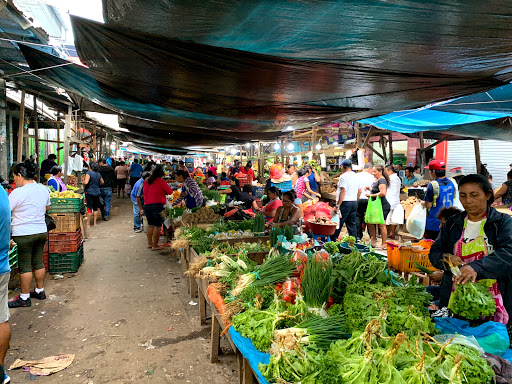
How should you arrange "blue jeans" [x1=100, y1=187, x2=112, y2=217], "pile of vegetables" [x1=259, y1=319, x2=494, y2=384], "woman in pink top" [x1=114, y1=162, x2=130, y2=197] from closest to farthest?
"pile of vegetables" [x1=259, y1=319, x2=494, y2=384] → "blue jeans" [x1=100, y1=187, x2=112, y2=217] → "woman in pink top" [x1=114, y1=162, x2=130, y2=197]

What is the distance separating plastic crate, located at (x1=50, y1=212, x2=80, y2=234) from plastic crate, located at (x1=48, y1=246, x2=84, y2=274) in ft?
1.74

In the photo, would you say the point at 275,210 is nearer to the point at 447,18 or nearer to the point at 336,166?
the point at 447,18

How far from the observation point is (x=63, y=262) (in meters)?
6.88

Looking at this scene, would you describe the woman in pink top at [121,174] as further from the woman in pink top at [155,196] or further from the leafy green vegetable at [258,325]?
the leafy green vegetable at [258,325]

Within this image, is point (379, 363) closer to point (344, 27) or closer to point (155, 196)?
point (344, 27)

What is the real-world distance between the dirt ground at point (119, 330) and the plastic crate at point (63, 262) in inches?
7.0

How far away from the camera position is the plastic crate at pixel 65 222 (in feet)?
21.8

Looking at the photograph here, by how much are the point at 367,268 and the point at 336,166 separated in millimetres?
17599

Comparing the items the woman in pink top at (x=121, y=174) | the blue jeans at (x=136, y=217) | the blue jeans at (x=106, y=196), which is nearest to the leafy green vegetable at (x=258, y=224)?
the blue jeans at (x=136, y=217)

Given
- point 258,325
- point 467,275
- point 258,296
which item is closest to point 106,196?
point 258,296

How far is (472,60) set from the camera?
333 cm

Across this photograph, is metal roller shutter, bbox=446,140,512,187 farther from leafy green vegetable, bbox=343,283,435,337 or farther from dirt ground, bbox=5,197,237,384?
leafy green vegetable, bbox=343,283,435,337

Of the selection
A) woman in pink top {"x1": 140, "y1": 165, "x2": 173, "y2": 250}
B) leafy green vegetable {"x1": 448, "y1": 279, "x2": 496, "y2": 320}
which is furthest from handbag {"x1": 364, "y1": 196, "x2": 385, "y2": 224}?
leafy green vegetable {"x1": 448, "y1": 279, "x2": 496, "y2": 320}

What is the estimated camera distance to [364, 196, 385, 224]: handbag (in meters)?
8.48
